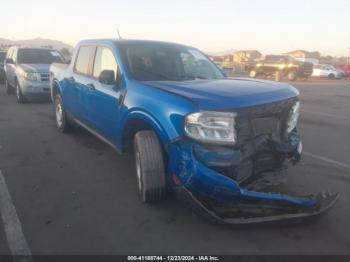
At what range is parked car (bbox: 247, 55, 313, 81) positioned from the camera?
2664cm

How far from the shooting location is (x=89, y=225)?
3414 mm

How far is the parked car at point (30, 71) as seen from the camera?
10164mm

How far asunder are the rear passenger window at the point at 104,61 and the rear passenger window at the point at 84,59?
321mm

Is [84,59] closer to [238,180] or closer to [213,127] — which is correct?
[213,127]

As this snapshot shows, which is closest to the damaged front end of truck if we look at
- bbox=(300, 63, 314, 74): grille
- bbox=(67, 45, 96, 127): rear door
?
bbox=(67, 45, 96, 127): rear door

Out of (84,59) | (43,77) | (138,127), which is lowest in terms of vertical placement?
(43,77)

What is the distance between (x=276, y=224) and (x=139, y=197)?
1.58 metres

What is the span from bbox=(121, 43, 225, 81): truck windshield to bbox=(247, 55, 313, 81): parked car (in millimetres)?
22924

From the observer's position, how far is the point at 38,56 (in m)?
11.4

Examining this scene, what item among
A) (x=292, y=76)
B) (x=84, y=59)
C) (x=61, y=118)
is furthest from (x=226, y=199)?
(x=292, y=76)

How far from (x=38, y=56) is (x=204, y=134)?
32.5ft

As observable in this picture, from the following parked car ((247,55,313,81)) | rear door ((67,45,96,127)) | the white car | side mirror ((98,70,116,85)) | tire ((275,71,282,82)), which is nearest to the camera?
side mirror ((98,70,116,85))

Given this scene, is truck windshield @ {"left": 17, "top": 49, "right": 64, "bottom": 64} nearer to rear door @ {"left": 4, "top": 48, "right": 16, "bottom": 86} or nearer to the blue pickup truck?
rear door @ {"left": 4, "top": 48, "right": 16, "bottom": 86}

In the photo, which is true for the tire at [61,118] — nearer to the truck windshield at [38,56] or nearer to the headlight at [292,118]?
the headlight at [292,118]
